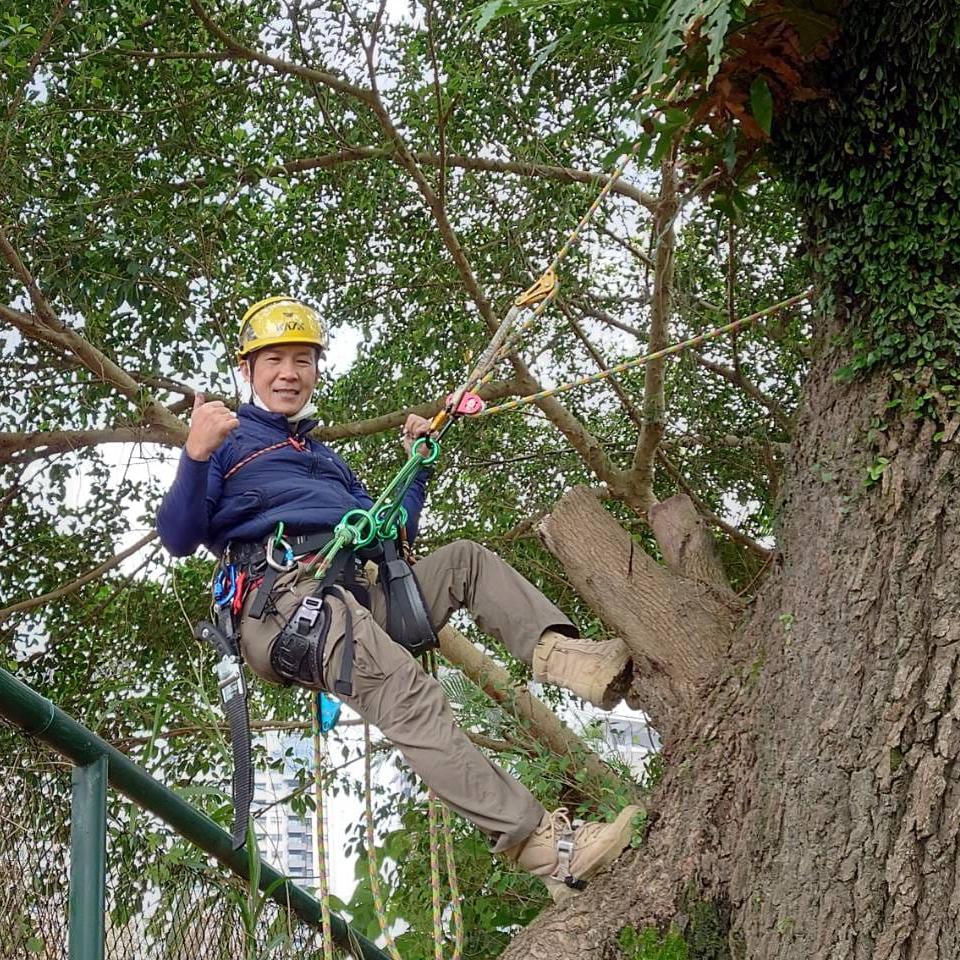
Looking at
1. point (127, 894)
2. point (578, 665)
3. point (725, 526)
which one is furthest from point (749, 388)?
point (127, 894)

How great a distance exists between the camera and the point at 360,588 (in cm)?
341

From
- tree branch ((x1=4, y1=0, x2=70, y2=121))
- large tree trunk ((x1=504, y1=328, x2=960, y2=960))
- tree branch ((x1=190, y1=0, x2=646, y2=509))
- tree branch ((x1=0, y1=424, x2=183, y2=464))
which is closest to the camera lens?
large tree trunk ((x1=504, y1=328, x2=960, y2=960))

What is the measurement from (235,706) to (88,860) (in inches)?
35.7

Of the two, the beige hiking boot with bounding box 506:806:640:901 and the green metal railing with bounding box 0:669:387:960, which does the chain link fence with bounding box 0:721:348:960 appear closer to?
the green metal railing with bounding box 0:669:387:960

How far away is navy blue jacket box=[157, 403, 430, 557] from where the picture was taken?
10.5 feet

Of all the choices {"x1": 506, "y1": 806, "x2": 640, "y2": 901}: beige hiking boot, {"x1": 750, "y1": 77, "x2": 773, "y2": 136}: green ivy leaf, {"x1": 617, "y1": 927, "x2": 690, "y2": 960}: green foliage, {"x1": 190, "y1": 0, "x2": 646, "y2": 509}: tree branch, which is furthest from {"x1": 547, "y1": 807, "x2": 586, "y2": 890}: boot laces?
{"x1": 190, "y1": 0, "x2": 646, "y2": 509}: tree branch

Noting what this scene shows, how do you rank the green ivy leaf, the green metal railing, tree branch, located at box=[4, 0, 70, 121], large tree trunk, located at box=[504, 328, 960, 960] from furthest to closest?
tree branch, located at box=[4, 0, 70, 121] < the green ivy leaf < large tree trunk, located at box=[504, 328, 960, 960] < the green metal railing

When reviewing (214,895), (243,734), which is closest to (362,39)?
(243,734)

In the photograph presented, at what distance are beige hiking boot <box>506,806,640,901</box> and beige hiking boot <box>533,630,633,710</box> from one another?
1.44ft

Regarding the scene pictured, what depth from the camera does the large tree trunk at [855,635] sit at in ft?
8.14

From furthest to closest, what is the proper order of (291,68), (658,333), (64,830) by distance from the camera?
1. (658,333)
2. (291,68)
3. (64,830)

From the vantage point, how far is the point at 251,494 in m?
3.35

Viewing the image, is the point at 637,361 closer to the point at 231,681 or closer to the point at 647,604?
the point at 647,604

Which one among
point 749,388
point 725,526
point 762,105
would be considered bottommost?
point 762,105
